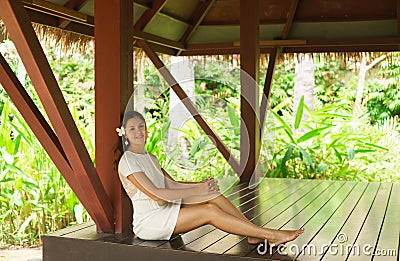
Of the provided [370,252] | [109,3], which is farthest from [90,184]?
[370,252]

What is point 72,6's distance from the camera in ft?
19.0

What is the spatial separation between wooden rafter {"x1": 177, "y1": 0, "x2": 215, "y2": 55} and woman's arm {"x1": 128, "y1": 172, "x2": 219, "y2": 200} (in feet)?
14.5

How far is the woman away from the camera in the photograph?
3.50m

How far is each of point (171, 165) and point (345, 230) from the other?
50.2 inches

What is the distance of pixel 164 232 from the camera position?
11.9 feet

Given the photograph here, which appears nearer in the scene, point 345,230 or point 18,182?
point 345,230

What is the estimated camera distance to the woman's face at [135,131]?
366 centimetres

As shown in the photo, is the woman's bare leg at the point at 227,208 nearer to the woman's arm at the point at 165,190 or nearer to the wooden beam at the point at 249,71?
the woman's arm at the point at 165,190

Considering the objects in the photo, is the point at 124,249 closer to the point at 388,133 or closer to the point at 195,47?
the point at 195,47

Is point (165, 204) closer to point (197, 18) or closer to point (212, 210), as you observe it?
point (212, 210)

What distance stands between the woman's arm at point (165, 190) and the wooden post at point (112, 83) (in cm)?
36

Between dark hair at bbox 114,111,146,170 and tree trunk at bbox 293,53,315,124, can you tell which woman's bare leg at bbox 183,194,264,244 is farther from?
tree trunk at bbox 293,53,315,124

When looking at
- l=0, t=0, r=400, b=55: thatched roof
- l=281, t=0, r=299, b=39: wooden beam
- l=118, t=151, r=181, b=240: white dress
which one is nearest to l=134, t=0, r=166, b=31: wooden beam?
l=0, t=0, r=400, b=55: thatched roof

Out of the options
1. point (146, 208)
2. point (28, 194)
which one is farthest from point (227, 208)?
point (28, 194)
